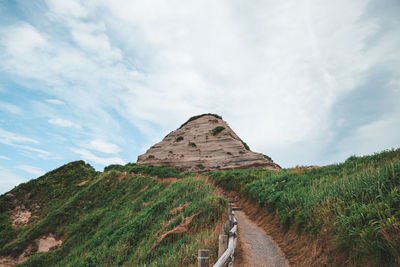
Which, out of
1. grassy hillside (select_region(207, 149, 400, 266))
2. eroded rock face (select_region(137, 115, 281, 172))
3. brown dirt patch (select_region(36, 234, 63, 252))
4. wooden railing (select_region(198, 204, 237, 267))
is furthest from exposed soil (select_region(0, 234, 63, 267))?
grassy hillside (select_region(207, 149, 400, 266))

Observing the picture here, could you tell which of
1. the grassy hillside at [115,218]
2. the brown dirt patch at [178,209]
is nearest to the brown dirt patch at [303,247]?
the grassy hillside at [115,218]

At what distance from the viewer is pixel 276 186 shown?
11.6 meters

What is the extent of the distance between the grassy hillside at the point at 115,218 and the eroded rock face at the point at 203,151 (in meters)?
4.85

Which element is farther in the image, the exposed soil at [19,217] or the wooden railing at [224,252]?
the exposed soil at [19,217]

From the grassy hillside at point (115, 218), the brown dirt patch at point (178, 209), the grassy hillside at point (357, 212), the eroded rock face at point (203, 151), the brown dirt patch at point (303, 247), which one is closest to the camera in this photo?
the grassy hillside at point (357, 212)

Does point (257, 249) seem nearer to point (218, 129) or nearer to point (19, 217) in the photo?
point (19, 217)

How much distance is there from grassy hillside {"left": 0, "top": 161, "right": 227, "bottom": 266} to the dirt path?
1181 mm

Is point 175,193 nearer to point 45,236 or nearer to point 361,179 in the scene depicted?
point 361,179

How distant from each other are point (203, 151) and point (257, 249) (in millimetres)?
26569

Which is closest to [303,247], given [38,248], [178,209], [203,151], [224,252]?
[224,252]

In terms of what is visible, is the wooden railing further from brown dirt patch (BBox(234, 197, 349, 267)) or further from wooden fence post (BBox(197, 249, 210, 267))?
brown dirt patch (BBox(234, 197, 349, 267))

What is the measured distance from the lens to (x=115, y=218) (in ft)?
57.6

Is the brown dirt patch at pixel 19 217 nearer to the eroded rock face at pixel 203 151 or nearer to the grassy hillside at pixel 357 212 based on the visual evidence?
the eroded rock face at pixel 203 151

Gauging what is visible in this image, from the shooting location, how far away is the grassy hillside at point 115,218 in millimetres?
9406
